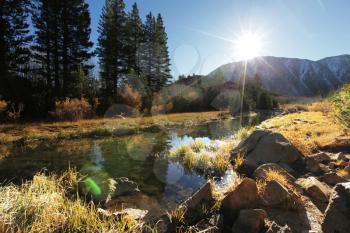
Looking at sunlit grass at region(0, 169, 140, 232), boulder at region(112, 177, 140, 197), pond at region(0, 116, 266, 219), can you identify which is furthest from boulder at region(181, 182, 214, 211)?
boulder at region(112, 177, 140, 197)

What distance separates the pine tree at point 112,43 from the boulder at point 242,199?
36.9m

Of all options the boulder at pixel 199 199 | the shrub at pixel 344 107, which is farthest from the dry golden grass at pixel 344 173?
the boulder at pixel 199 199

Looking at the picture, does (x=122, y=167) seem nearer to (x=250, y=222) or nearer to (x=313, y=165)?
(x=250, y=222)

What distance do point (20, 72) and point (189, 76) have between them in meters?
36.2

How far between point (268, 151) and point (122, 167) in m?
5.85

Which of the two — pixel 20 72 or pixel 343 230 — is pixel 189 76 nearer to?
pixel 20 72

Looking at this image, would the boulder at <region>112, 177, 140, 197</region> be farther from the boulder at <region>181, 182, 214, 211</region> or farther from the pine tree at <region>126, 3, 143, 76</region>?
the pine tree at <region>126, 3, 143, 76</region>

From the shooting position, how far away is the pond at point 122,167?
784 centimetres

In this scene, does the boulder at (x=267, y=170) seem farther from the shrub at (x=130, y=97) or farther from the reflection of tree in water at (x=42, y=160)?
the shrub at (x=130, y=97)

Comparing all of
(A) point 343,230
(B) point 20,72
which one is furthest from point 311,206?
(B) point 20,72

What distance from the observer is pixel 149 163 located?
11.7 metres

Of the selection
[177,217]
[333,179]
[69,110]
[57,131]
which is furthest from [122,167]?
[69,110]

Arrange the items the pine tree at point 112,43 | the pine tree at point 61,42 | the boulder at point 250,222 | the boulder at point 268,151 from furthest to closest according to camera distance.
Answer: the pine tree at point 112,43, the pine tree at point 61,42, the boulder at point 268,151, the boulder at point 250,222

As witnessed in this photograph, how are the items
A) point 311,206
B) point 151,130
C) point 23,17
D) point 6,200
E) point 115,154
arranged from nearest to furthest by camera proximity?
point 6,200 → point 311,206 → point 115,154 → point 151,130 → point 23,17
